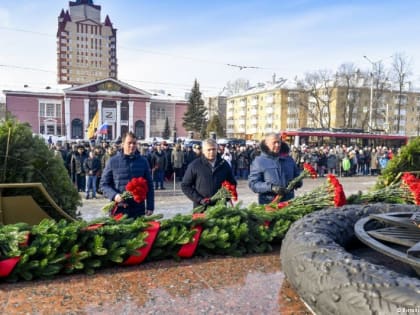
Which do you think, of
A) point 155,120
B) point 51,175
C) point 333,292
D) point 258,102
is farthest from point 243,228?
point 258,102

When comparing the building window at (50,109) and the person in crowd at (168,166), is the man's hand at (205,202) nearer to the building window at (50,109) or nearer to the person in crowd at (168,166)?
the person in crowd at (168,166)

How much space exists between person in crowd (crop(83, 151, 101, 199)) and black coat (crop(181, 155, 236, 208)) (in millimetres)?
6857

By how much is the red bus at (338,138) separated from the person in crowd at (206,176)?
23.0 meters

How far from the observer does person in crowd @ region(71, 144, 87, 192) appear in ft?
36.8

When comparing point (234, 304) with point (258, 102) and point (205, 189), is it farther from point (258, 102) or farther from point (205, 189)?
point (258, 102)

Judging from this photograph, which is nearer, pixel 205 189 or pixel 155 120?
pixel 205 189

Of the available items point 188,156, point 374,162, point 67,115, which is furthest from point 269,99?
point 188,156

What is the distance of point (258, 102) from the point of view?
80000 mm

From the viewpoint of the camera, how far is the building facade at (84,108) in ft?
184

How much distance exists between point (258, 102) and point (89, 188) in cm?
7152

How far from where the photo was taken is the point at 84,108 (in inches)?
2237

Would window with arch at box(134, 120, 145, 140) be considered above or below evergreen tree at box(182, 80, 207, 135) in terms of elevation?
below

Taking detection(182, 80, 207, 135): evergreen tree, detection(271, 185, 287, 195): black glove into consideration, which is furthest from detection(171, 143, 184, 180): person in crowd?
detection(182, 80, 207, 135): evergreen tree

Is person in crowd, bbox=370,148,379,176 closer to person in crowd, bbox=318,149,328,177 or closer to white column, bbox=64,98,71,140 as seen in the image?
person in crowd, bbox=318,149,328,177
